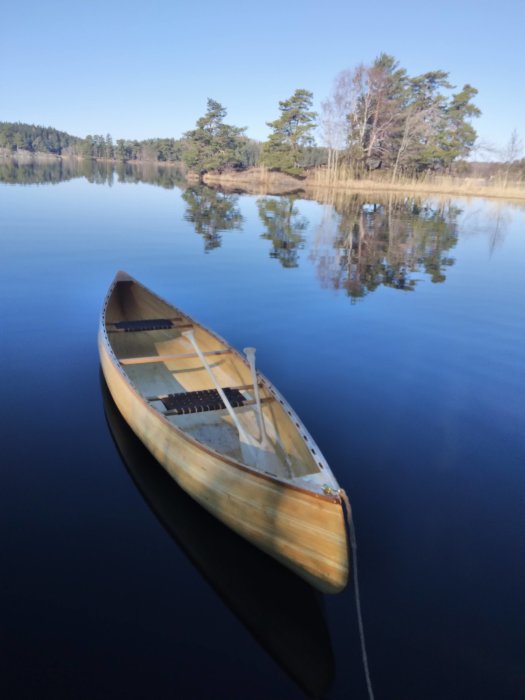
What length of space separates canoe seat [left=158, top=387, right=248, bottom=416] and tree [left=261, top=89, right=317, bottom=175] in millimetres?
52797

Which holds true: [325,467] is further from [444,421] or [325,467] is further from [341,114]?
[341,114]

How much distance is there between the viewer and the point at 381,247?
19094mm

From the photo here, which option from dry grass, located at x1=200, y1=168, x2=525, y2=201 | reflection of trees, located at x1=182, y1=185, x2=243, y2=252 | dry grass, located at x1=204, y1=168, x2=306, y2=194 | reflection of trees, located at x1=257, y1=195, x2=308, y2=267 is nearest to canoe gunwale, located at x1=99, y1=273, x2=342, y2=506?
reflection of trees, located at x1=257, y1=195, x2=308, y2=267

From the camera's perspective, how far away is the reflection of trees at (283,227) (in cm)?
1758

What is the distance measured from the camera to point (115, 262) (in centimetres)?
1490

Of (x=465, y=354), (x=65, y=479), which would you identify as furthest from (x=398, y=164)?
(x=65, y=479)

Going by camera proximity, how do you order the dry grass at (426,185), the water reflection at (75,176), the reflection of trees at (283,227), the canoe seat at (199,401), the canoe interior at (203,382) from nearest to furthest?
the canoe interior at (203,382) → the canoe seat at (199,401) → the reflection of trees at (283,227) → the dry grass at (426,185) → the water reflection at (75,176)

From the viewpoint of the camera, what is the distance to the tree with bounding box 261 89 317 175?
5259 cm

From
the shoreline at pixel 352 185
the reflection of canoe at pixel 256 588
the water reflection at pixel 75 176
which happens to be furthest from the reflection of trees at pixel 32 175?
the reflection of canoe at pixel 256 588

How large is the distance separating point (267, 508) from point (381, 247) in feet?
56.9

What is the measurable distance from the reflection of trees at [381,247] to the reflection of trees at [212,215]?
15.6 ft

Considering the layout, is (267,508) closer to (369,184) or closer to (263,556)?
(263,556)

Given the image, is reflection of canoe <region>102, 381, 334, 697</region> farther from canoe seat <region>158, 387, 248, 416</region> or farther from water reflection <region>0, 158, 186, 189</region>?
water reflection <region>0, 158, 186, 189</region>

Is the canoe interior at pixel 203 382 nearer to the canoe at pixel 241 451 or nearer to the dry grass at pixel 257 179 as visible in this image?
the canoe at pixel 241 451
